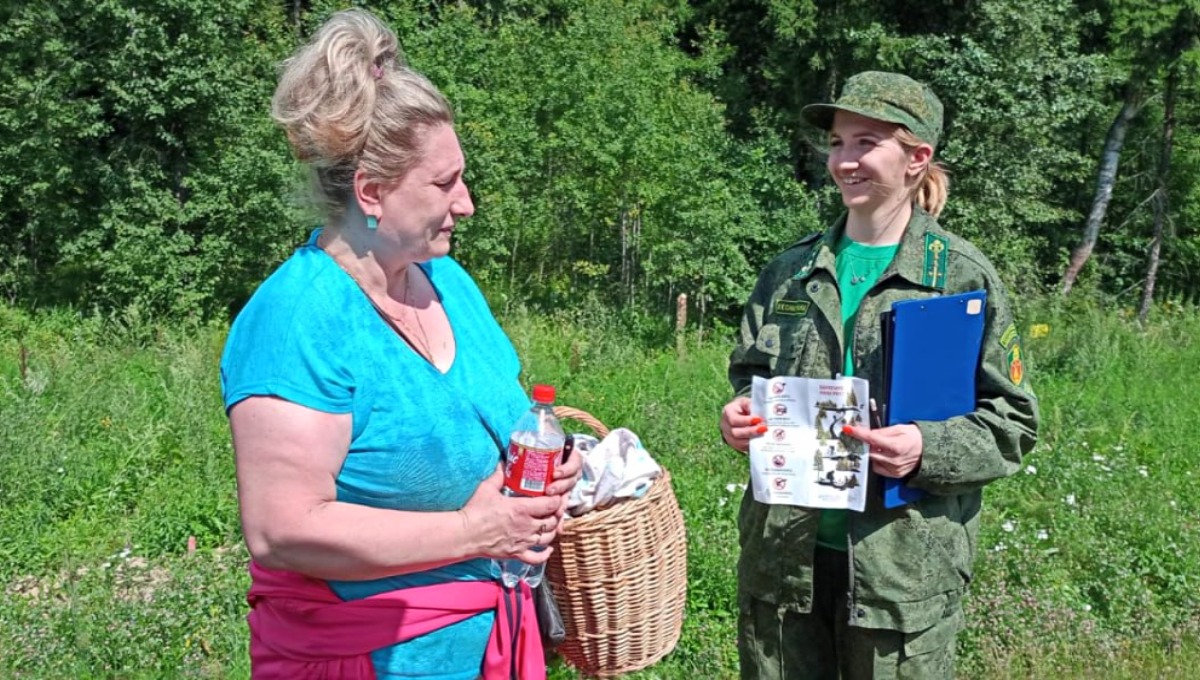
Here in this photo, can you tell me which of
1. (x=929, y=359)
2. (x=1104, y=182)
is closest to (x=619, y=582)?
(x=929, y=359)

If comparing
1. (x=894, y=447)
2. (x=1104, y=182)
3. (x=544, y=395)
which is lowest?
(x=1104, y=182)

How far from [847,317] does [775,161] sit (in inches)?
647

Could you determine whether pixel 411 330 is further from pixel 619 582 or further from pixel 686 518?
pixel 686 518

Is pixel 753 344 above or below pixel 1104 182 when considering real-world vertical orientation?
above

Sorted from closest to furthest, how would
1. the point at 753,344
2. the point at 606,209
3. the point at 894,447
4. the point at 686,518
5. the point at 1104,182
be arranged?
the point at 894,447 → the point at 753,344 → the point at 686,518 → the point at 606,209 → the point at 1104,182

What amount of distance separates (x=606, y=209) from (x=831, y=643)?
13577 mm

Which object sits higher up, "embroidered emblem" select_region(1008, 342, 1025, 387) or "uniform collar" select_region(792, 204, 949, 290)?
"uniform collar" select_region(792, 204, 949, 290)

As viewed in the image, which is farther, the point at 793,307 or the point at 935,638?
the point at 793,307

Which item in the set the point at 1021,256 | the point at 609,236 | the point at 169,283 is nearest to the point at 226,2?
the point at 169,283

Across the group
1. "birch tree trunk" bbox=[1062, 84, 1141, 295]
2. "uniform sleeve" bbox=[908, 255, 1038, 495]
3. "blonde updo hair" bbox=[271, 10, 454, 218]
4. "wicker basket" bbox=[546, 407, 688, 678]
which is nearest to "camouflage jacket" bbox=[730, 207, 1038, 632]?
"uniform sleeve" bbox=[908, 255, 1038, 495]

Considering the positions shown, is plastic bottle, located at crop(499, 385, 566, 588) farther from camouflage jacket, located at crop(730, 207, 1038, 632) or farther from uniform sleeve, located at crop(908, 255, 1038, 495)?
uniform sleeve, located at crop(908, 255, 1038, 495)

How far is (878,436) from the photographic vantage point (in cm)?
247

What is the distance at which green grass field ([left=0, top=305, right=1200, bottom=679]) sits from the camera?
404 cm

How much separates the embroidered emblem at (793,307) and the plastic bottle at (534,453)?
0.87m
